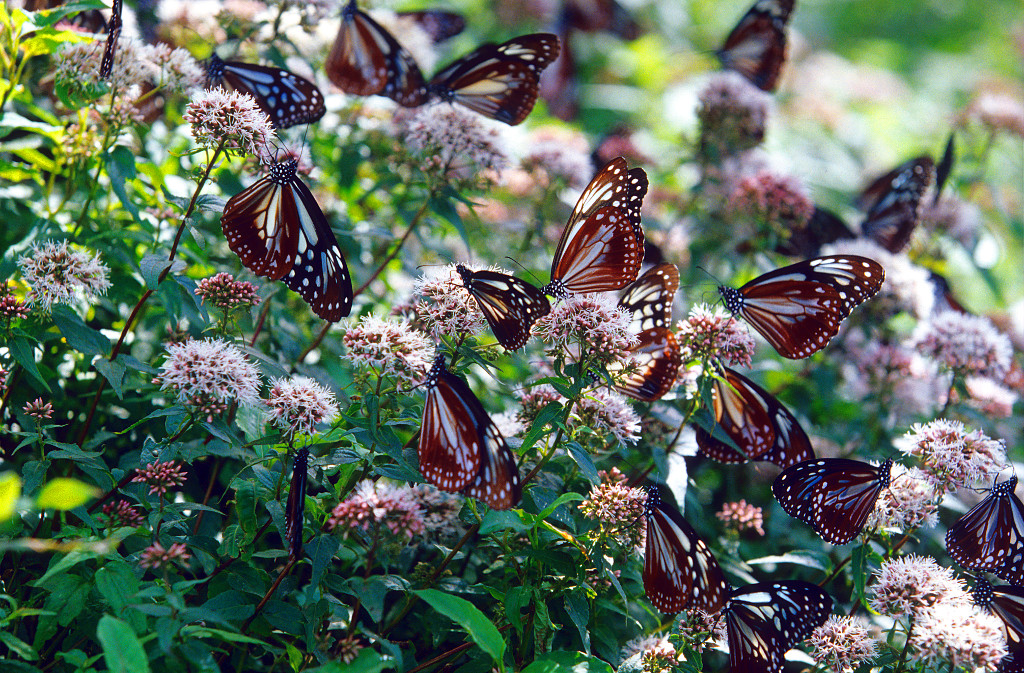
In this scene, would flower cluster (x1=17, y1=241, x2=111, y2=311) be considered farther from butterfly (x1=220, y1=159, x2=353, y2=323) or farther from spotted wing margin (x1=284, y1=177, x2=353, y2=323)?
spotted wing margin (x1=284, y1=177, x2=353, y2=323)

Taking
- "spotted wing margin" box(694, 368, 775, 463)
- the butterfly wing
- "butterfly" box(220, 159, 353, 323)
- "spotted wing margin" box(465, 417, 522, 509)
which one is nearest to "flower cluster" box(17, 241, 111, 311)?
"butterfly" box(220, 159, 353, 323)

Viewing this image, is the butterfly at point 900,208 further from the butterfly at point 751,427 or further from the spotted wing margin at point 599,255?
the spotted wing margin at point 599,255

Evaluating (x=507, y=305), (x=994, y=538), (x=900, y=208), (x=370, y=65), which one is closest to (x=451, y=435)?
(x=507, y=305)

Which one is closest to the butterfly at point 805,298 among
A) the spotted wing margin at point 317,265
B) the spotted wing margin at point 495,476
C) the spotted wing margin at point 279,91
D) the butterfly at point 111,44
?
the spotted wing margin at point 495,476

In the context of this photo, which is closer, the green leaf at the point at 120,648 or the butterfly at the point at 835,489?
the green leaf at the point at 120,648

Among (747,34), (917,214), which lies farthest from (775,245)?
(747,34)

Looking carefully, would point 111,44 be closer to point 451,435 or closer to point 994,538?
point 451,435
